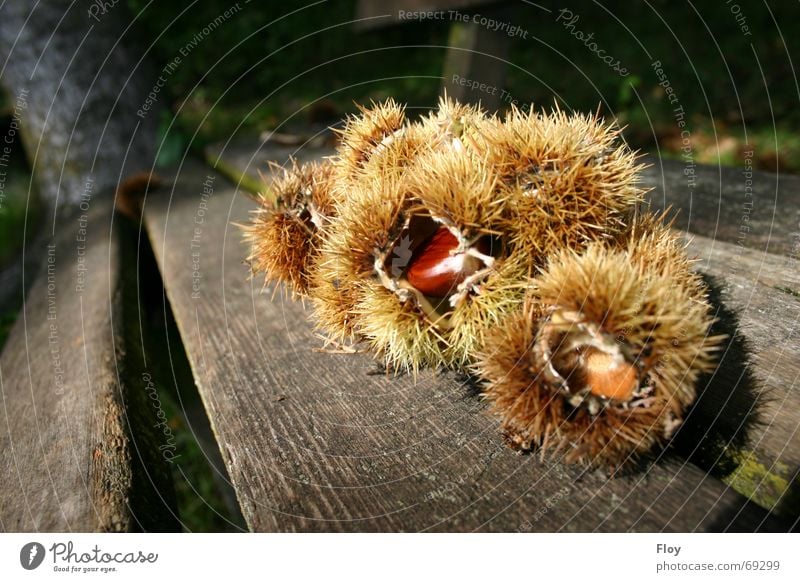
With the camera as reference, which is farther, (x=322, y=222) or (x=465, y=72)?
(x=465, y=72)

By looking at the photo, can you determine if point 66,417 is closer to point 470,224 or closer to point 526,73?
point 470,224

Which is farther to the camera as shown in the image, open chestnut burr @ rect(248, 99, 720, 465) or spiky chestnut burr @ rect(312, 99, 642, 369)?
spiky chestnut burr @ rect(312, 99, 642, 369)

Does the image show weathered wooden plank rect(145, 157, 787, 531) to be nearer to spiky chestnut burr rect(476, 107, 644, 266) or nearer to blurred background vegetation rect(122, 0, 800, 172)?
spiky chestnut burr rect(476, 107, 644, 266)

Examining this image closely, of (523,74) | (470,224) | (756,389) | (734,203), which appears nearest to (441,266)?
(470,224)

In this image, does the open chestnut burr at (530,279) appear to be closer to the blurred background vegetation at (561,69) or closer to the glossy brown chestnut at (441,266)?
the glossy brown chestnut at (441,266)

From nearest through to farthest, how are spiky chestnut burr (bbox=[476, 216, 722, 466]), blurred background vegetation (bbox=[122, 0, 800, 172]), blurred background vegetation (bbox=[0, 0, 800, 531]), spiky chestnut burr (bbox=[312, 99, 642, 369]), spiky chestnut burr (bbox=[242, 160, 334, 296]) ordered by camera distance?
1. spiky chestnut burr (bbox=[476, 216, 722, 466])
2. spiky chestnut burr (bbox=[312, 99, 642, 369])
3. spiky chestnut burr (bbox=[242, 160, 334, 296])
4. blurred background vegetation (bbox=[0, 0, 800, 531])
5. blurred background vegetation (bbox=[122, 0, 800, 172])

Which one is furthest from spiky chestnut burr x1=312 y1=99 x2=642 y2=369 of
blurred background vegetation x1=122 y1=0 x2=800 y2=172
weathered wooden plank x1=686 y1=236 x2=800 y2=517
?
blurred background vegetation x1=122 y1=0 x2=800 y2=172

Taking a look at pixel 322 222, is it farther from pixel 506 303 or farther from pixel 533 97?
pixel 533 97
